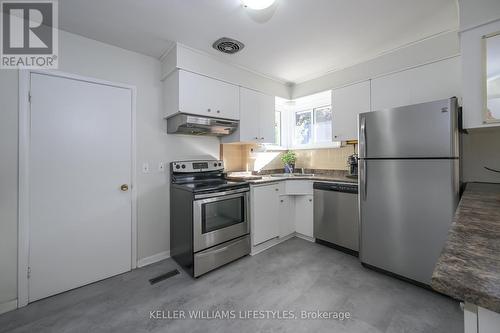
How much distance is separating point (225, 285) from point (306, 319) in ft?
2.63

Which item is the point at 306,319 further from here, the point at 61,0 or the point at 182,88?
the point at 61,0

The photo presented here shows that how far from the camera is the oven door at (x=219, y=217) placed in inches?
84.3

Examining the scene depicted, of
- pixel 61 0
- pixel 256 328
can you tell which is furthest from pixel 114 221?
pixel 61 0

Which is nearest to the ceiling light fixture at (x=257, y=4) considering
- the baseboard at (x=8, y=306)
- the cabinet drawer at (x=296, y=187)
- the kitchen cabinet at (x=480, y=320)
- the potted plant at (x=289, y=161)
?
the kitchen cabinet at (x=480, y=320)

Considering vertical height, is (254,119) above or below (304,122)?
below

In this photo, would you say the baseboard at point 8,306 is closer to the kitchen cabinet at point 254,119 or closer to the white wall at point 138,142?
the white wall at point 138,142

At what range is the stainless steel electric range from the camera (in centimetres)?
214

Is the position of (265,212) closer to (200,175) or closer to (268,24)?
(200,175)

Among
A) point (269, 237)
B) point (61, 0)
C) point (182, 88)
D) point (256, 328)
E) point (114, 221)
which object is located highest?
point (61, 0)

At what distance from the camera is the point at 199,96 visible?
239 cm

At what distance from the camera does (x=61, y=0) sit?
5.31 feet

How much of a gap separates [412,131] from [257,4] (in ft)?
5.72

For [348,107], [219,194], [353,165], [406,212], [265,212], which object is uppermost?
[348,107]

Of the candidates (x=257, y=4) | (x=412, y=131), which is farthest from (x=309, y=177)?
(x=257, y=4)
